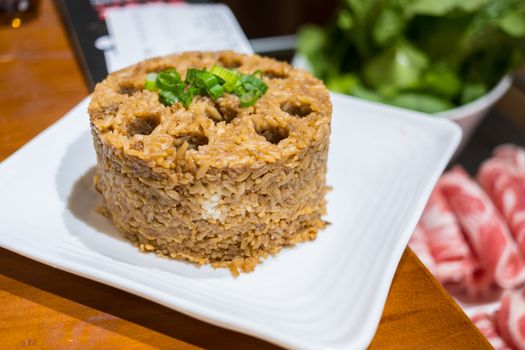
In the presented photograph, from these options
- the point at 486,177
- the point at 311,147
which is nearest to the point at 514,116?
the point at 486,177

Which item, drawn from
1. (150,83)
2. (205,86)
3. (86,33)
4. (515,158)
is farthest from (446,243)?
(86,33)

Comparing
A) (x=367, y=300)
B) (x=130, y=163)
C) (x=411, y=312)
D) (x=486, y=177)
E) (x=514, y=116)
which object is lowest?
(x=514, y=116)

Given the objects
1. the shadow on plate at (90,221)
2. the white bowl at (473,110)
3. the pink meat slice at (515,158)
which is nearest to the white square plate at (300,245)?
the shadow on plate at (90,221)

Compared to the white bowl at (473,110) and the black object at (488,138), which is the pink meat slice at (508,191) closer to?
the white bowl at (473,110)

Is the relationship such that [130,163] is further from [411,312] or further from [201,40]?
[201,40]

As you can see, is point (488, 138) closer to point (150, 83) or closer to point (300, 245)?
point (300, 245)

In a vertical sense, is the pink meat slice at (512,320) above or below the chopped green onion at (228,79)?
below

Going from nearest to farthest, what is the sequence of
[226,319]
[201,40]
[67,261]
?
[226,319], [67,261], [201,40]
